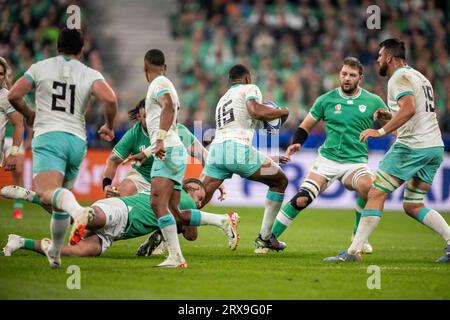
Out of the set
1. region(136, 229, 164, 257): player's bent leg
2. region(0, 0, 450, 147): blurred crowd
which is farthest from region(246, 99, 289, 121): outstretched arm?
region(0, 0, 450, 147): blurred crowd

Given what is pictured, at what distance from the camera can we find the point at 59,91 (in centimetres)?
870

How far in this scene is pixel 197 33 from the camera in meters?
22.5

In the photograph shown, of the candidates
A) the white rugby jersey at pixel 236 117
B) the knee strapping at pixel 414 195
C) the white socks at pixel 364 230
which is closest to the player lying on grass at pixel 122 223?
the white rugby jersey at pixel 236 117

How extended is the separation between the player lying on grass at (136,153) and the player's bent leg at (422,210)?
2.35 metres

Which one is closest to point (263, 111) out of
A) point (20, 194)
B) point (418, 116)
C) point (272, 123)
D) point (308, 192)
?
point (272, 123)

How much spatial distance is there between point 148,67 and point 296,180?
954cm

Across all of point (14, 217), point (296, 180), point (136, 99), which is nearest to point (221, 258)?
point (14, 217)

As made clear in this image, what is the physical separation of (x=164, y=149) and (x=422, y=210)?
3.50 meters

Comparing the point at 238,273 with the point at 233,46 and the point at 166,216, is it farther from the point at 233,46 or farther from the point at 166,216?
the point at 233,46

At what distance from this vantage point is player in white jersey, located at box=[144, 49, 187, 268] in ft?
29.3

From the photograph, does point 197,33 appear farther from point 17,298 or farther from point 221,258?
point 17,298

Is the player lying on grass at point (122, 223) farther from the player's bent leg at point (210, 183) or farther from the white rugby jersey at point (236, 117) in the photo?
the white rugby jersey at point (236, 117)

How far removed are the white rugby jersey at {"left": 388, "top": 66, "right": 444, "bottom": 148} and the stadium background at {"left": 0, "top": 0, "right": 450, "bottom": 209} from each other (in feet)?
27.4

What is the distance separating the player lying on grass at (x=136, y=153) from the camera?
36.0ft
